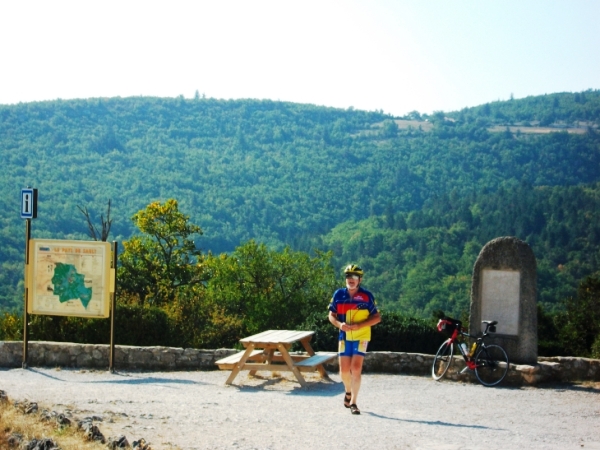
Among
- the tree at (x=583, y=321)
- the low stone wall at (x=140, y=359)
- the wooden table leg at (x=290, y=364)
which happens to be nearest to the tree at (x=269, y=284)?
the tree at (x=583, y=321)

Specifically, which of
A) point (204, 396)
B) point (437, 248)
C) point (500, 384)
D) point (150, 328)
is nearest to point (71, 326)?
point (150, 328)

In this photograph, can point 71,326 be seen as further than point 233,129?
No

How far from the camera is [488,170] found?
128 meters

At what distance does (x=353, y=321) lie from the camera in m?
9.27

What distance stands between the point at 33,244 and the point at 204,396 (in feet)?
14.3

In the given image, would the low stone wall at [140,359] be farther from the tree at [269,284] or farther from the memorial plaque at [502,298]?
the tree at [269,284]

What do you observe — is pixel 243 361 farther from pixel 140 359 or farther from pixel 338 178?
pixel 338 178

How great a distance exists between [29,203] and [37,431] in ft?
20.6

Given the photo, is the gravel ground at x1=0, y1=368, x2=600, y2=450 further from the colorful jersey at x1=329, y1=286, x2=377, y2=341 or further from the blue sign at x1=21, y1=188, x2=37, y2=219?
the blue sign at x1=21, y1=188, x2=37, y2=219

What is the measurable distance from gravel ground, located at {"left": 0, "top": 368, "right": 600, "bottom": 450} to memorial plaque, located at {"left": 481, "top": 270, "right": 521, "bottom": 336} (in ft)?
3.56

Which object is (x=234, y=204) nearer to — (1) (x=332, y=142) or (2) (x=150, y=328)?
(1) (x=332, y=142)

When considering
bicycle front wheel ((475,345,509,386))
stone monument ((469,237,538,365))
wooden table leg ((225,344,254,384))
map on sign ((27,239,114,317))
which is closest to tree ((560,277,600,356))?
stone monument ((469,237,538,365))

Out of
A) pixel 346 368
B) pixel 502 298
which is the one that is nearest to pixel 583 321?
pixel 502 298

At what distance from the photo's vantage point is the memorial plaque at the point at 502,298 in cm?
1274
